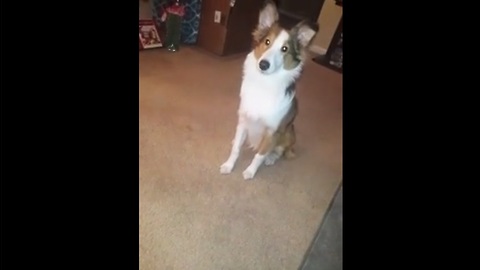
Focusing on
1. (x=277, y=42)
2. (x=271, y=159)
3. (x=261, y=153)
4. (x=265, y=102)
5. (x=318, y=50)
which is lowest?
(x=318, y=50)

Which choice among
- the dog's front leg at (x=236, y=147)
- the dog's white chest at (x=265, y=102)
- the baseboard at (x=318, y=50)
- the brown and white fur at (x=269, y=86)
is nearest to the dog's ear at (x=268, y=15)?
the brown and white fur at (x=269, y=86)

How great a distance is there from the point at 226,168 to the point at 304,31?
0.80m

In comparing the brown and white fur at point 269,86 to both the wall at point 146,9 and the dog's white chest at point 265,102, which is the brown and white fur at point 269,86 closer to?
the dog's white chest at point 265,102

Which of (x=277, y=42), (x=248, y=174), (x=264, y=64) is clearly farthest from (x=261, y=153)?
(x=277, y=42)

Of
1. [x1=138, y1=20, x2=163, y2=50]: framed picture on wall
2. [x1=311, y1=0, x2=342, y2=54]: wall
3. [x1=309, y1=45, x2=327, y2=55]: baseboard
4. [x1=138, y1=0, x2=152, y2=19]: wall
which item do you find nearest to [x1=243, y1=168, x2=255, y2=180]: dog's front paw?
[x1=138, y1=20, x2=163, y2=50]: framed picture on wall

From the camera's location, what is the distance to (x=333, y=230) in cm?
113

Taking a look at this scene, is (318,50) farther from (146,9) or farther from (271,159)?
(271,159)

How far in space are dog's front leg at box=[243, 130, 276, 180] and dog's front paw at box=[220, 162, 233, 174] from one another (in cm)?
8

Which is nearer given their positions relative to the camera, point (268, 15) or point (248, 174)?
point (268, 15)

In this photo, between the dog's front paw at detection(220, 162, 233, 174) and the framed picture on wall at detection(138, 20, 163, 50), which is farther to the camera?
the framed picture on wall at detection(138, 20, 163, 50)

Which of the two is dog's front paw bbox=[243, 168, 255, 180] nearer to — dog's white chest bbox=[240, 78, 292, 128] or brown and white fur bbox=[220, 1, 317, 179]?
brown and white fur bbox=[220, 1, 317, 179]

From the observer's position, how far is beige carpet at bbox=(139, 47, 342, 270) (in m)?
1.55

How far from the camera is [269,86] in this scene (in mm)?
1937
